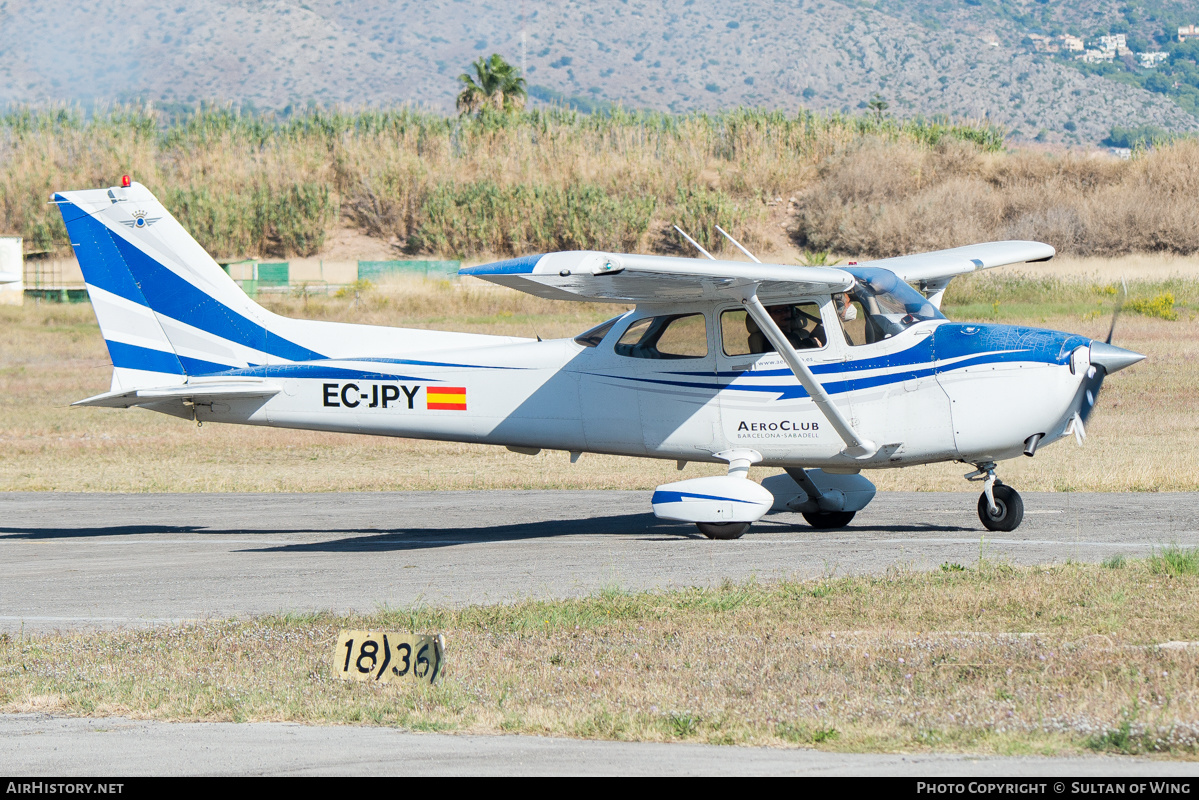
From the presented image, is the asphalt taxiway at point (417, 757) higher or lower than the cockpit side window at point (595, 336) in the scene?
lower

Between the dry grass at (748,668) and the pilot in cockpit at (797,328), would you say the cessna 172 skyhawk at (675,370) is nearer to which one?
the pilot in cockpit at (797,328)

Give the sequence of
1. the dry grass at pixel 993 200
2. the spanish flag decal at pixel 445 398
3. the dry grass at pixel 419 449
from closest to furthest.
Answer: the spanish flag decal at pixel 445 398, the dry grass at pixel 419 449, the dry grass at pixel 993 200

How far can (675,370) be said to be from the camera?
13805 millimetres

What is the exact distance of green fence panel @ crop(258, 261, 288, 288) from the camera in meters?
55.9

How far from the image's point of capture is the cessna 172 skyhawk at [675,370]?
499 inches

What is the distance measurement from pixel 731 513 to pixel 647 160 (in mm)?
50049

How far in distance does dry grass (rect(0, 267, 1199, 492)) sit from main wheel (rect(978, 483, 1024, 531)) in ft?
14.5

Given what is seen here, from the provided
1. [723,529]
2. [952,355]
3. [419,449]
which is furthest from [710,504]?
[419,449]

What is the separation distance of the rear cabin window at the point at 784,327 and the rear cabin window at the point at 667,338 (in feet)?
0.94

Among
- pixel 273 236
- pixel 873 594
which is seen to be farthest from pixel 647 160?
pixel 873 594

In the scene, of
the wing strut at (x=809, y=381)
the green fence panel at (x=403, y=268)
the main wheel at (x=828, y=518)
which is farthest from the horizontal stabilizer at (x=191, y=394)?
the green fence panel at (x=403, y=268)

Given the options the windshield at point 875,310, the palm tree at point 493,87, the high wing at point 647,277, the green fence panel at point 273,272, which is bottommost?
the green fence panel at point 273,272

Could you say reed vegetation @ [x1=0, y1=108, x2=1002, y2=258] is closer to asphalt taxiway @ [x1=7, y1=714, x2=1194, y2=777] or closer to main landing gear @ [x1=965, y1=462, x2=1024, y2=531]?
main landing gear @ [x1=965, y1=462, x2=1024, y2=531]

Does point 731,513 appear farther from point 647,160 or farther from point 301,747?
point 647,160
